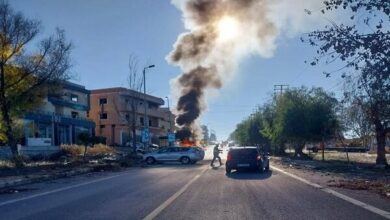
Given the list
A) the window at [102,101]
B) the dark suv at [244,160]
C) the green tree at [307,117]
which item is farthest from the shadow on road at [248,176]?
the window at [102,101]

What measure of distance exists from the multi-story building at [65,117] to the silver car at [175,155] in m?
21.3

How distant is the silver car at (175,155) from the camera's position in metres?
43.7

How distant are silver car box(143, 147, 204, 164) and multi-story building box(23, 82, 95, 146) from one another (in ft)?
70.0

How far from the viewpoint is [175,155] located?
4431cm

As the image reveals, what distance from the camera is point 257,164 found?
2802 cm

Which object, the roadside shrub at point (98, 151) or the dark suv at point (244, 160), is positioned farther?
the roadside shrub at point (98, 151)

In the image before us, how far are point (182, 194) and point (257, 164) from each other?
1312 cm

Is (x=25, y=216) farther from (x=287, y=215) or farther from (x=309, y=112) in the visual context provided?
(x=309, y=112)

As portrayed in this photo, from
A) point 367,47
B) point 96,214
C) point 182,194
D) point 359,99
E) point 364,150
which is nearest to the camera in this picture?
point 96,214

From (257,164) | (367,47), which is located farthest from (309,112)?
(367,47)

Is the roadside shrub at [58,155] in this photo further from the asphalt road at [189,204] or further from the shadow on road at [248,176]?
the asphalt road at [189,204]

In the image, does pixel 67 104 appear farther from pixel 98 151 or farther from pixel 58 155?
pixel 58 155

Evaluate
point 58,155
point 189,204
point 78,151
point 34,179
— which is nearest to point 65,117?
point 78,151

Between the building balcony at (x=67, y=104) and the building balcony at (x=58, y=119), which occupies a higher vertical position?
the building balcony at (x=67, y=104)
